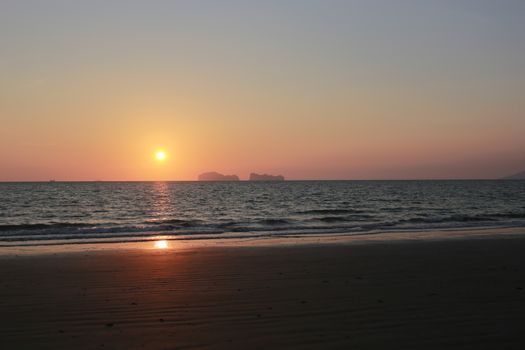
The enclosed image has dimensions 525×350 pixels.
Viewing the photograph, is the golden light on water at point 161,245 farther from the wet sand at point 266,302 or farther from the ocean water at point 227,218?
the wet sand at point 266,302

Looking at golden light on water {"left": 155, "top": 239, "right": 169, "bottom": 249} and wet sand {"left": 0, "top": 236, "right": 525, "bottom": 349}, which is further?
golden light on water {"left": 155, "top": 239, "right": 169, "bottom": 249}

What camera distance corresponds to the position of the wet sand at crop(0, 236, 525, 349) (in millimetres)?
6637

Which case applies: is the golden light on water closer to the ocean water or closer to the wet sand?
the ocean water

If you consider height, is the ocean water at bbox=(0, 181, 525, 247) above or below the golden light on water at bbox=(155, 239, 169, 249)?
below

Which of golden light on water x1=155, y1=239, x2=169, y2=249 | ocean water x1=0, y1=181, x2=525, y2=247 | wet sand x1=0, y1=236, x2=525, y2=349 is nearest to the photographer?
wet sand x1=0, y1=236, x2=525, y2=349

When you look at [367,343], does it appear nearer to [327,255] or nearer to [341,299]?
[341,299]

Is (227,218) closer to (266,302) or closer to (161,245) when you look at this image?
(161,245)

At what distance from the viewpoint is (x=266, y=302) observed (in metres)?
8.51

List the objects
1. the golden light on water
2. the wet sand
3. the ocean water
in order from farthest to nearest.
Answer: the ocean water < the golden light on water < the wet sand

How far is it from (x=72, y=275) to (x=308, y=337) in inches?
276

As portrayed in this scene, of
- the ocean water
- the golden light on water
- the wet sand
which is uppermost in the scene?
the wet sand

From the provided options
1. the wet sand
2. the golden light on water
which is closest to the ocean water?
the golden light on water

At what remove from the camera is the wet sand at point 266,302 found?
21.8 feet

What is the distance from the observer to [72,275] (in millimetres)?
11383
